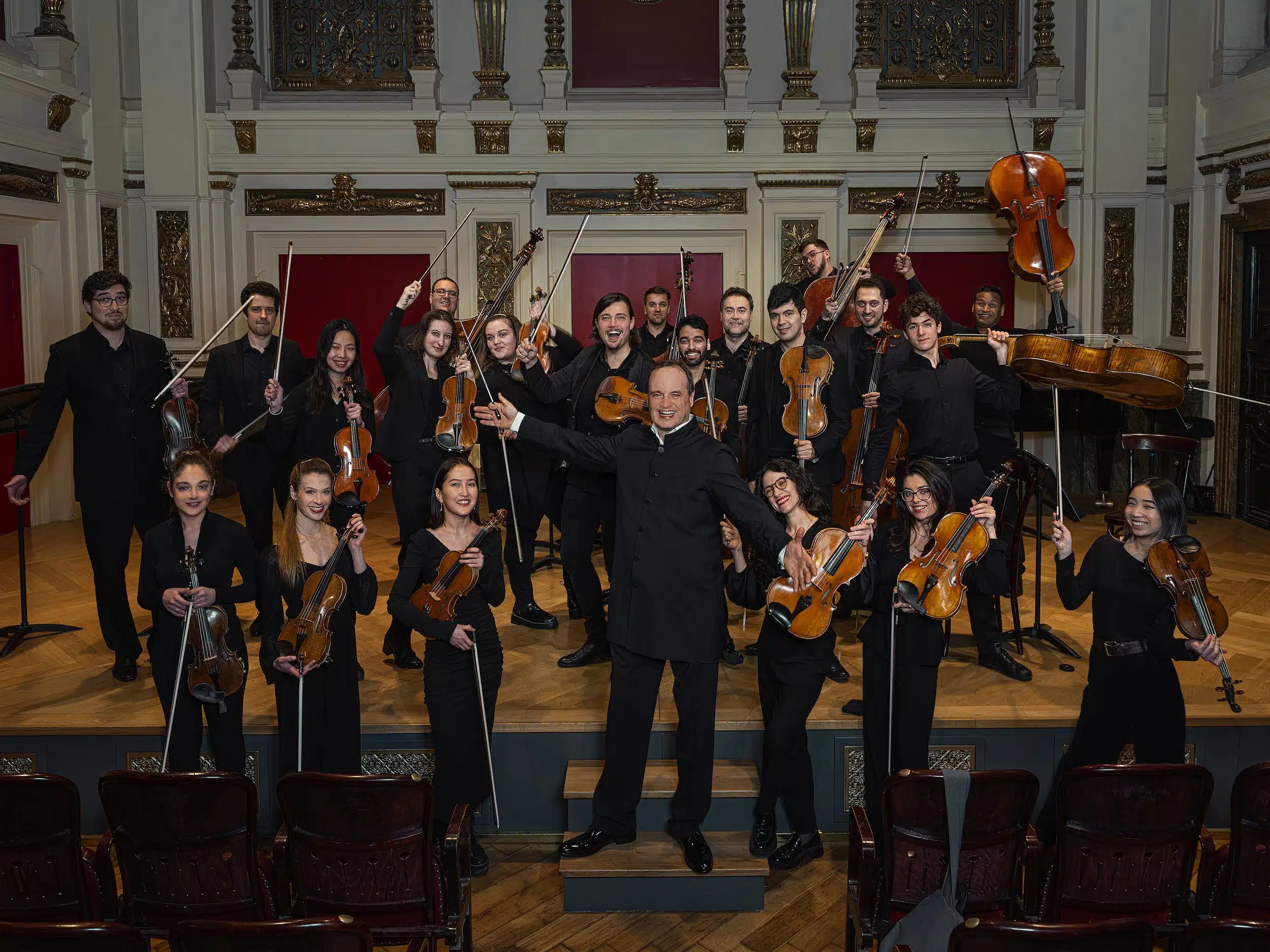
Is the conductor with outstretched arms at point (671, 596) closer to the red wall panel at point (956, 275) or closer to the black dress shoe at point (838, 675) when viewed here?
the black dress shoe at point (838, 675)

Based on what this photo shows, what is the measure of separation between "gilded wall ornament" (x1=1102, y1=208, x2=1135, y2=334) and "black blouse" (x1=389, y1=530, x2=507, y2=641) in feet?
19.6

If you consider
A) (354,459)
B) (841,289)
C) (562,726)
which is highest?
(841,289)

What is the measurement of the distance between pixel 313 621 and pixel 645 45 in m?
6.08

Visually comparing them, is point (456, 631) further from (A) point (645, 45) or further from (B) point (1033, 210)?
(A) point (645, 45)

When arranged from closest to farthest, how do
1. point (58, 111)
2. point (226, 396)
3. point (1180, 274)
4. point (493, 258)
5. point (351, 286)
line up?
point (226, 396)
point (58, 111)
point (1180, 274)
point (493, 258)
point (351, 286)

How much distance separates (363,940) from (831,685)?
8.77ft

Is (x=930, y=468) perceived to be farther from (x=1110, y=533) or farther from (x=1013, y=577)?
(x=1013, y=577)

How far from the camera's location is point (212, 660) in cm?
381

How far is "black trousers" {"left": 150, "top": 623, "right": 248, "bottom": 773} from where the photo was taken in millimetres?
3893

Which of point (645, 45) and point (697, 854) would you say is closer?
point (697, 854)

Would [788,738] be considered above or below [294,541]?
below

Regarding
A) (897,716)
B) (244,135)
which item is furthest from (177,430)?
(244,135)

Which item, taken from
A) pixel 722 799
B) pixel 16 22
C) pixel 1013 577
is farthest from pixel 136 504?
pixel 16 22

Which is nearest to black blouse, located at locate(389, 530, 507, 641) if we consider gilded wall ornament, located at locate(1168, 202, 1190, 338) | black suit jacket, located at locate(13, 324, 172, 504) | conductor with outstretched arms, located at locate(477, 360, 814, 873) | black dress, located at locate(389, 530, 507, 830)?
black dress, located at locate(389, 530, 507, 830)
